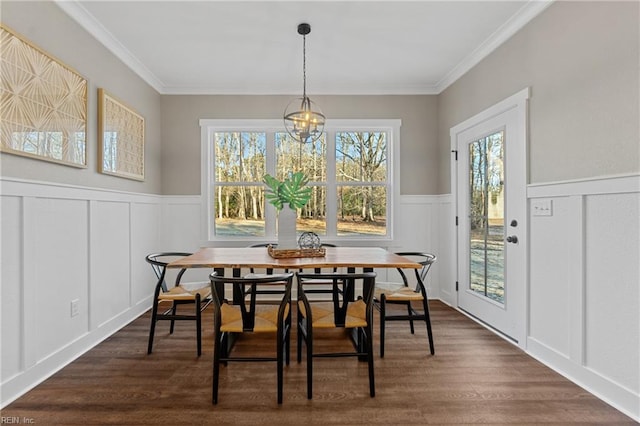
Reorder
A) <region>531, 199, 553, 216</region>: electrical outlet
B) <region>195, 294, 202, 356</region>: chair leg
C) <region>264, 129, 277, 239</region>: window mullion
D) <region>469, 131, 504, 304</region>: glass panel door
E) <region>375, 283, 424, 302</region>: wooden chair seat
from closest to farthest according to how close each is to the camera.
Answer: <region>531, 199, 553, 216</region>: electrical outlet → <region>195, 294, 202, 356</region>: chair leg → <region>375, 283, 424, 302</region>: wooden chair seat → <region>469, 131, 504, 304</region>: glass panel door → <region>264, 129, 277, 239</region>: window mullion

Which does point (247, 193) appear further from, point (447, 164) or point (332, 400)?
point (332, 400)

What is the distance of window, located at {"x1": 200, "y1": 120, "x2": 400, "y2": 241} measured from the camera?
4.30m

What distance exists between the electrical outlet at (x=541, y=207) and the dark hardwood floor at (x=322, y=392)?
107 cm

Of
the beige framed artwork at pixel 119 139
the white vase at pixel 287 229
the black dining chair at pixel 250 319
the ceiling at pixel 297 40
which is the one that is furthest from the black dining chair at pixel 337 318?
the beige framed artwork at pixel 119 139

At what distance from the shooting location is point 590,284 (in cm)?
210

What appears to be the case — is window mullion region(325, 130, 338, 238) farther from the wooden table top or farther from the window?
the wooden table top

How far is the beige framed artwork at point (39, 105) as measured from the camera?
196 centimetres

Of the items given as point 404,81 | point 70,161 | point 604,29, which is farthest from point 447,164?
point 70,161

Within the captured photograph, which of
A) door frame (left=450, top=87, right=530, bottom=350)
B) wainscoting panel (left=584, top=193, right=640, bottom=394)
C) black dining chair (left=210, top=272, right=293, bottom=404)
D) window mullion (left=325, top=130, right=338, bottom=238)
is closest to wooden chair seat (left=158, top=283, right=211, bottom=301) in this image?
black dining chair (left=210, top=272, right=293, bottom=404)

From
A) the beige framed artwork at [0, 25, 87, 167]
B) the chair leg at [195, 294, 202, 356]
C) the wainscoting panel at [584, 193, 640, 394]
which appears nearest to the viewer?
the wainscoting panel at [584, 193, 640, 394]

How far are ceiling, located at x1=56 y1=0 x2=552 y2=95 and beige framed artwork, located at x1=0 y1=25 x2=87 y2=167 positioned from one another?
532mm

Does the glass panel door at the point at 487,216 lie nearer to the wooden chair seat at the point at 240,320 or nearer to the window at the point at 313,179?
the window at the point at 313,179

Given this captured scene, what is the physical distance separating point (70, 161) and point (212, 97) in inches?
80.7

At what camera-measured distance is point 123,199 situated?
328cm
